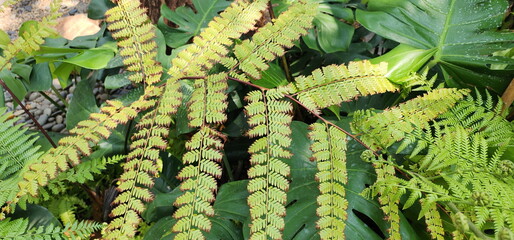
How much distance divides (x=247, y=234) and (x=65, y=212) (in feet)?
2.86

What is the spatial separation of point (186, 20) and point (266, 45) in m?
0.76

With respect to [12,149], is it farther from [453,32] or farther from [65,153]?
[453,32]

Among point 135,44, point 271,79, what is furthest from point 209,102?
point 271,79

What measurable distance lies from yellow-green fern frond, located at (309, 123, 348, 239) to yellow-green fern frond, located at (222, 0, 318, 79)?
269 mm

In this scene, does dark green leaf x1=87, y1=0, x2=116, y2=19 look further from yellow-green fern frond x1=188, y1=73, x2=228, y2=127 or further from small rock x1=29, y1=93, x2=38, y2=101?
small rock x1=29, y1=93, x2=38, y2=101

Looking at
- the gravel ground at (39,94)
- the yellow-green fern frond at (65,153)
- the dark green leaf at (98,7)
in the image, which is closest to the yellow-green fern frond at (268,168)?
the yellow-green fern frond at (65,153)

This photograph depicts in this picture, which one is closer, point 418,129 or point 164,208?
point 418,129

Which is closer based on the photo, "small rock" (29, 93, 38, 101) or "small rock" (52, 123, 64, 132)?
"small rock" (52, 123, 64, 132)

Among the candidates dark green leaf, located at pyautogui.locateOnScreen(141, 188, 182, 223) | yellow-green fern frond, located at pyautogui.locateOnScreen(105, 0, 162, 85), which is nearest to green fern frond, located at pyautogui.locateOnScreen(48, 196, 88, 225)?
dark green leaf, located at pyautogui.locateOnScreen(141, 188, 182, 223)

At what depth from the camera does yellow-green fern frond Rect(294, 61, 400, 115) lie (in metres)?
1.09

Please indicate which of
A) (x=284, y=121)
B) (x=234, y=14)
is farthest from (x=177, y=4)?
(x=284, y=121)

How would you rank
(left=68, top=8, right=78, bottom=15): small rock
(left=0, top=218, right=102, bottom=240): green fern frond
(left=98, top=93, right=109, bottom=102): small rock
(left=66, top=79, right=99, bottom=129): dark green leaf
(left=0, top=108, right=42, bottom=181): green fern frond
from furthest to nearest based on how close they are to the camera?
(left=68, top=8, right=78, bottom=15): small rock < (left=98, top=93, right=109, bottom=102): small rock < (left=66, top=79, right=99, bottom=129): dark green leaf < (left=0, top=108, right=42, bottom=181): green fern frond < (left=0, top=218, right=102, bottom=240): green fern frond

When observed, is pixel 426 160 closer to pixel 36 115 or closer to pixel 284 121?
pixel 284 121

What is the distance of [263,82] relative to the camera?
1.43 meters
